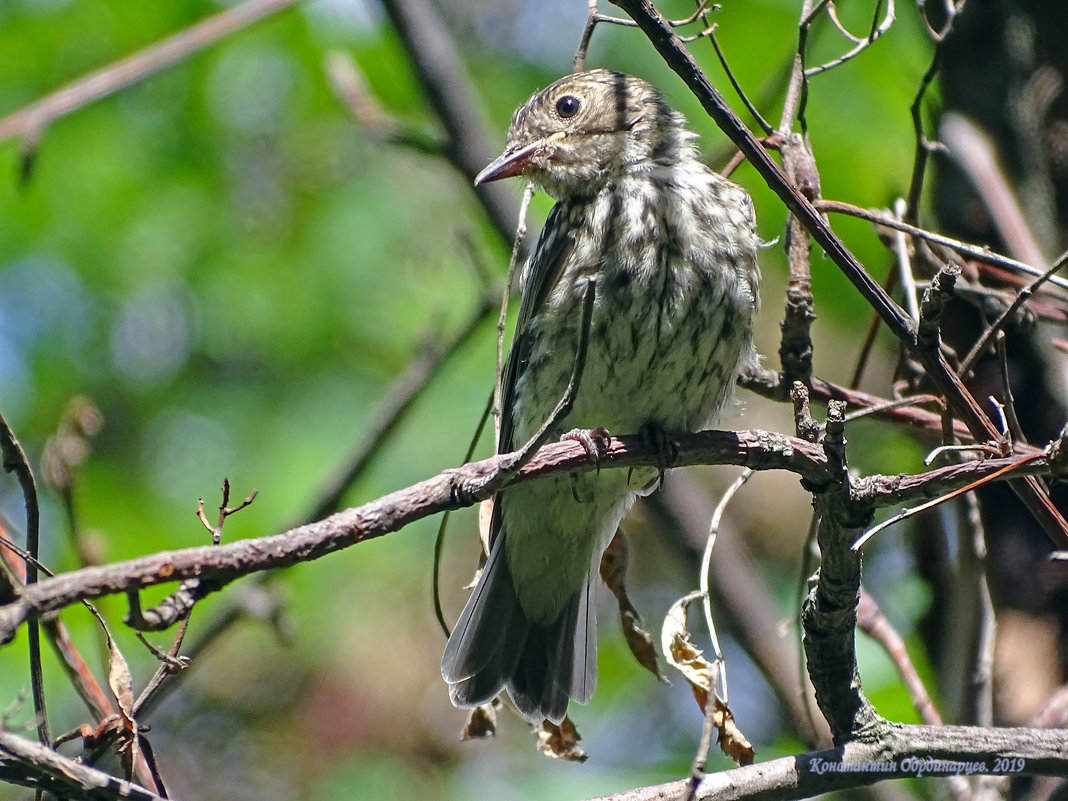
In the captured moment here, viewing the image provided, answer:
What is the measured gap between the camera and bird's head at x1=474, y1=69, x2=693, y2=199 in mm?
3617

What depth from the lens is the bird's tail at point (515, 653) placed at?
3.27m

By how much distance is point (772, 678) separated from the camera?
3.66 meters

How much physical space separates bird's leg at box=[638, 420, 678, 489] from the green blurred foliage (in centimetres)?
152

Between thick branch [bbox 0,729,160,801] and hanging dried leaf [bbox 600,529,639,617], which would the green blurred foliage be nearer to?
hanging dried leaf [bbox 600,529,639,617]

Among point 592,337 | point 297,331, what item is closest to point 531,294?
point 592,337

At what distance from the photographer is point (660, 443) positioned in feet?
8.94

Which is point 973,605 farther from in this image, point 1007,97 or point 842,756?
point 1007,97

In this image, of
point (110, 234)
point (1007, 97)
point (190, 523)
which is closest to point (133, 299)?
point (110, 234)

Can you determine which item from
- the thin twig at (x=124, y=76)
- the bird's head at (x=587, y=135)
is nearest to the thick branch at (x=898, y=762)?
the bird's head at (x=587, y=135)

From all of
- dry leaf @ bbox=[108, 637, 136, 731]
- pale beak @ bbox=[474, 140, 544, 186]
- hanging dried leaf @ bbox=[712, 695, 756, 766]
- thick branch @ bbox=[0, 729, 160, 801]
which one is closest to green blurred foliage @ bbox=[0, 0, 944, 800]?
pale beak @ bbox=[474, 140, 544, 186]

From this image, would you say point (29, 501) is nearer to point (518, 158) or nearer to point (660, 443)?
point (660, 443)

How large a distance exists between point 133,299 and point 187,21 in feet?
3.76

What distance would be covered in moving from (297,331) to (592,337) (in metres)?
2.23

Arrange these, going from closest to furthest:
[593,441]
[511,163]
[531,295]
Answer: [593,441] → [531,295] → [511,163]
